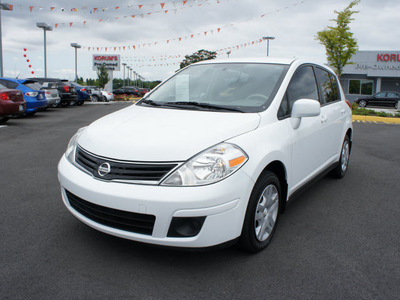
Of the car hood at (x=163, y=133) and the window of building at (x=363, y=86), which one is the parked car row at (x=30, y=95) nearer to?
the car hood at (x=163, y=133)

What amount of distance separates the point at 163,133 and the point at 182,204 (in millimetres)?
627

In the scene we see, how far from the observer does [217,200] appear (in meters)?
2.45

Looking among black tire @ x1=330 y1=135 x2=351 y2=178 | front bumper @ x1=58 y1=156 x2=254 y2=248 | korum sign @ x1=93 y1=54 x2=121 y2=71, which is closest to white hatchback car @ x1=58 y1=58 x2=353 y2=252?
front bumper @ x1=58 y1=156 x2=254 y2=248

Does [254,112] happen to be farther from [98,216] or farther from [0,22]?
[0,22]

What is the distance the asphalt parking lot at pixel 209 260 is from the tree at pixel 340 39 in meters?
17.9

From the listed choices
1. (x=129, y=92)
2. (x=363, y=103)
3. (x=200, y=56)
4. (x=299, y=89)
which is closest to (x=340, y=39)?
(x=363, y=103)

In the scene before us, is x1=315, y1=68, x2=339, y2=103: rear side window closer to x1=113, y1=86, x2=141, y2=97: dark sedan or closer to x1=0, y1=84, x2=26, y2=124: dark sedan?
x1=0, y1=84, x2=26, y2=124: dark sedan

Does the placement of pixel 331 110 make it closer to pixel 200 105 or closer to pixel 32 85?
pixel 200 105

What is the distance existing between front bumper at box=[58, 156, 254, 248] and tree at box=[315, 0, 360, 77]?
20.0 meters

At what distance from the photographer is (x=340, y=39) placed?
2023 cm

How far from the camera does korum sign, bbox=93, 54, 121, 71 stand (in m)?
43.6

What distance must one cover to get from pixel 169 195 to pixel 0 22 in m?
20.1

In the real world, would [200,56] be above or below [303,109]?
above

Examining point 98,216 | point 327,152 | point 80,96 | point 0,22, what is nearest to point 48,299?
point 98,216
